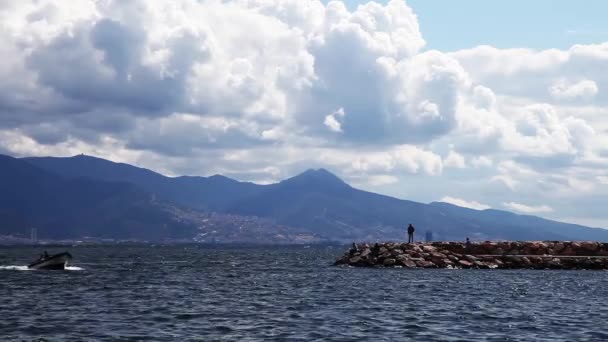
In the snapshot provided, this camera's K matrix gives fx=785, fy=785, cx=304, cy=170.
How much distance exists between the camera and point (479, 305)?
49.5m

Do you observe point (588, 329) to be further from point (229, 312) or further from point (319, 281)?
point (319, 281)

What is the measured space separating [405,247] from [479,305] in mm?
47124

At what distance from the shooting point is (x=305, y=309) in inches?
1813

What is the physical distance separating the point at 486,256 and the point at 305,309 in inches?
2129

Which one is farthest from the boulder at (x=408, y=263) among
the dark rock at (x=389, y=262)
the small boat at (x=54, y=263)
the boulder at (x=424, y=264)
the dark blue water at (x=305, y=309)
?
the small boat at (x=54, y=263)

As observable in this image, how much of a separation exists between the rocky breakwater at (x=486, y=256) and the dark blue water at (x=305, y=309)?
1699cm

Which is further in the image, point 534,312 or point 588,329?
point 534,312

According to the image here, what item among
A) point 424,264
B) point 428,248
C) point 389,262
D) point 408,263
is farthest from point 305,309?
point 428,248

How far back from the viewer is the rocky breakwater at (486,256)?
92188 mm

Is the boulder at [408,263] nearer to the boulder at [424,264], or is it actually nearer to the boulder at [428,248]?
the boulder at [424,264]

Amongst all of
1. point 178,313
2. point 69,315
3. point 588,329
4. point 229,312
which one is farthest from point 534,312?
point 69,315

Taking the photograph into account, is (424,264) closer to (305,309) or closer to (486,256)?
(486,256)

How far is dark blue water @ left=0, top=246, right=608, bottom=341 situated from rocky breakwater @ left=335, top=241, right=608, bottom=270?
16988mm

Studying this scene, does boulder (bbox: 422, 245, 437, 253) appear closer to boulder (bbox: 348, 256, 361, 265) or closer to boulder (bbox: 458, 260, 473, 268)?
boulder (bbox: 458, 260, 473, 268)
